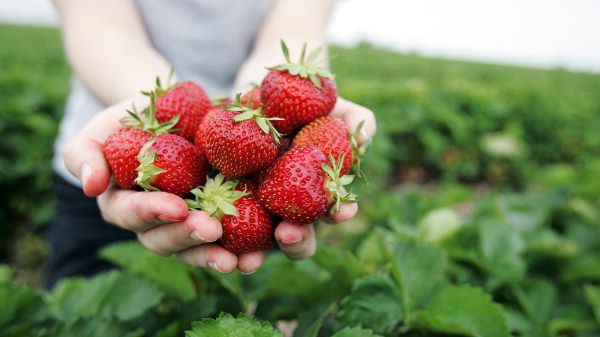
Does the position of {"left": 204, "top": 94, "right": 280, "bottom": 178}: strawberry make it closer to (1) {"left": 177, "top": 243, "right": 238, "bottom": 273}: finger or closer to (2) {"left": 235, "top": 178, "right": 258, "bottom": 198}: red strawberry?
(2) {"left": 235, "top": 178, "right": 258, "bottom": 198}: red strawberry

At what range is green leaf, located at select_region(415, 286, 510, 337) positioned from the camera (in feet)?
2.77

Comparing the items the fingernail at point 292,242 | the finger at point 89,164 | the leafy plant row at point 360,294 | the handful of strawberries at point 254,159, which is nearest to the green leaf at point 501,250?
the leafy plant row at point 360,294

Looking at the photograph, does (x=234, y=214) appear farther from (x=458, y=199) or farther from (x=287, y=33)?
(x=458, y=199)

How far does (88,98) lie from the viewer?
163cm

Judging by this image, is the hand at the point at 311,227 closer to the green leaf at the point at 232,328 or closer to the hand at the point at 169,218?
the hand at the point at 169,218

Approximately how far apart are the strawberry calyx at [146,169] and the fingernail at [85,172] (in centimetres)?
10

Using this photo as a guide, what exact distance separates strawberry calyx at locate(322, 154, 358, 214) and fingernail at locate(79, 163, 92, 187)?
466mm

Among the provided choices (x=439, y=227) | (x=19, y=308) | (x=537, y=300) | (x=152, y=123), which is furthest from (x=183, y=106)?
(x=537, y=300)

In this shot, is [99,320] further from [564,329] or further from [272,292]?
[564,329]

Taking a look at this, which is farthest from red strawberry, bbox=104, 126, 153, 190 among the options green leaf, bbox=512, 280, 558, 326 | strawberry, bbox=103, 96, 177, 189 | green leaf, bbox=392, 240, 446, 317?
green leaf, bbox=512, 280, 558, 326

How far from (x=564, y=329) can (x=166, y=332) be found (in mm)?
1068

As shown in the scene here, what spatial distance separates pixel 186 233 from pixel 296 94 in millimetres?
379

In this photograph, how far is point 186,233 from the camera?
0.81 meters

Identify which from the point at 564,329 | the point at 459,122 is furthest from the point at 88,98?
the point at 459,122
